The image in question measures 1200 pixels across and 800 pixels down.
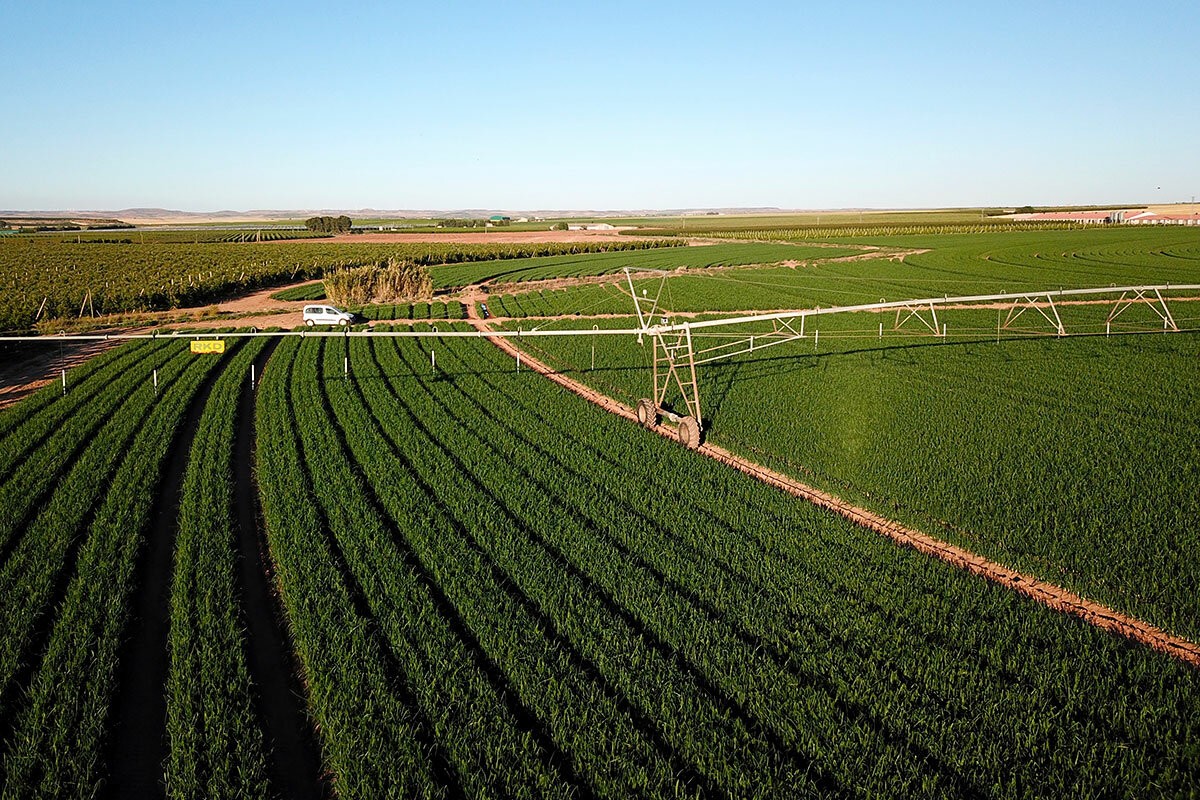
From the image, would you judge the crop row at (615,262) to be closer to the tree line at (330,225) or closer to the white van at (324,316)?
the white van at (324,316)

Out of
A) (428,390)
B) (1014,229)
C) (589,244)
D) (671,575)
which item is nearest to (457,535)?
(671,575)

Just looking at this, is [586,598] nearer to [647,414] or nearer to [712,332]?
[647,414]

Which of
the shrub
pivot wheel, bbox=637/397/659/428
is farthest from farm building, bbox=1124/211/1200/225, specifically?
pivot wheel, bbox=637/397/659/428

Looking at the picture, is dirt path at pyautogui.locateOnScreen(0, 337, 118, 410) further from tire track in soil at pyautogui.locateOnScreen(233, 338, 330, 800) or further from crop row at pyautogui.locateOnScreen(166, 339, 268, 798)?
tire track in soil at pyautogui.locateOnScreen(233, 338, 330, 800)

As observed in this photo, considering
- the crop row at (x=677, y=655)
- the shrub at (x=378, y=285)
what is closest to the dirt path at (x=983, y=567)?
the crop row at (x=677, y=655)

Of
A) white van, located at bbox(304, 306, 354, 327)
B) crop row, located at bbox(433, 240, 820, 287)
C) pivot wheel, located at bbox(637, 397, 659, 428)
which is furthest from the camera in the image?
crop row, located at bbox(433, 240, 820, 287)

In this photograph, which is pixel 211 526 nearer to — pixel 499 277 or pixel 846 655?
pixel 846 655

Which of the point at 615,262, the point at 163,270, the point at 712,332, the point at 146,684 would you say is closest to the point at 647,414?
the point at 146,684
